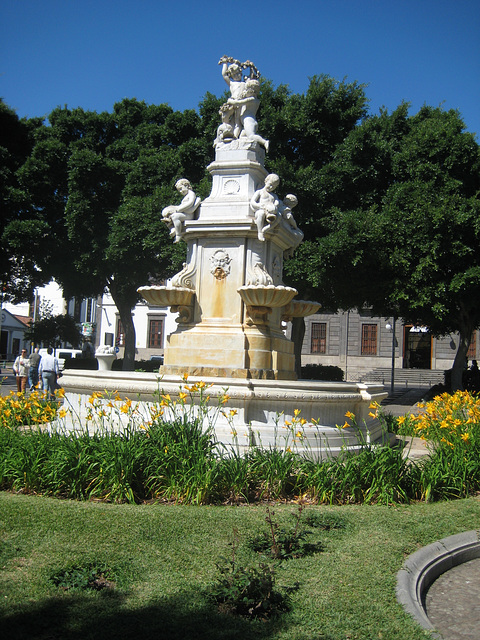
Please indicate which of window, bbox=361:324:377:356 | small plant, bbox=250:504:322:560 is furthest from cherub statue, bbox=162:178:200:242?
window, bbox=361:324:377:356

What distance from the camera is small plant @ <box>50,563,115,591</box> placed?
3.64m

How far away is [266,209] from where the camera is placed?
9266 millimetres

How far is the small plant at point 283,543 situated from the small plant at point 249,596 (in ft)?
2.12

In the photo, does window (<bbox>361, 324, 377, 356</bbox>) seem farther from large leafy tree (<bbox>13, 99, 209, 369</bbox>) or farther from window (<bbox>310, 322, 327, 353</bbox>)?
large leafy tree (<bbox>13, 99, 209, 369</bbox>)

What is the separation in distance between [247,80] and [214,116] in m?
12.5

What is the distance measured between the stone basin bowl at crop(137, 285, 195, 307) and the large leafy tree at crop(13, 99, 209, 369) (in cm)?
1140

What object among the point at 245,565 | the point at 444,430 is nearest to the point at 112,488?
the point at 245,565

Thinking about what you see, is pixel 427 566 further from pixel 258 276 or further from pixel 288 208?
pixel 288 208

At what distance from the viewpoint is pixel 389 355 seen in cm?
4572

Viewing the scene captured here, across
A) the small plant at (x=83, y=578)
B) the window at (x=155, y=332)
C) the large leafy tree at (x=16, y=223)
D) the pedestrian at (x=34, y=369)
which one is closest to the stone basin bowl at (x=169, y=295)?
the small plant at (x=83, y=578)

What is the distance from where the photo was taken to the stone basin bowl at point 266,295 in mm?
8828

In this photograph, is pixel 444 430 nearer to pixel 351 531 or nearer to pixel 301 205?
pixel 351 531

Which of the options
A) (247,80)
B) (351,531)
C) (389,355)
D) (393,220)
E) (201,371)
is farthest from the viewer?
(389,355)

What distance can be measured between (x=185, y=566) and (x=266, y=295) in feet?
17.4
